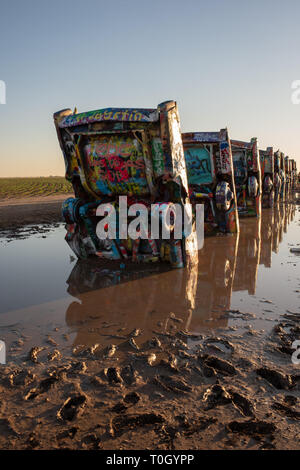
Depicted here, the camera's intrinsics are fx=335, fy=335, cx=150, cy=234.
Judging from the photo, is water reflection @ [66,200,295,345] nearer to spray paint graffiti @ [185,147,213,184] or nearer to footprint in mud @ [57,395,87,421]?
footprint in mud @ [57,395,87,421]

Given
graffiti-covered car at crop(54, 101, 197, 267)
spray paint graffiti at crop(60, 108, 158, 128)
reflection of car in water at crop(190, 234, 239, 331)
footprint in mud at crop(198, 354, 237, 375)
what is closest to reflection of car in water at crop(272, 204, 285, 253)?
reflection of car in water at crop(190, 234, 239, 331)

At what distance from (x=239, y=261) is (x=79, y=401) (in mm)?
3772

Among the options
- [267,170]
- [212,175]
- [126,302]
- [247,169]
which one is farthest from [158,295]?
[267,170]

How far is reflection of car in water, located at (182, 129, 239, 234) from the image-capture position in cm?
654

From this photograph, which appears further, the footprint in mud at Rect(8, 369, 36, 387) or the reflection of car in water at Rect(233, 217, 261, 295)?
the reflection of car in water at Rect(233, 217, 261, 295)

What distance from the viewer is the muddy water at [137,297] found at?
2912 millimetres

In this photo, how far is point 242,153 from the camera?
9.23m

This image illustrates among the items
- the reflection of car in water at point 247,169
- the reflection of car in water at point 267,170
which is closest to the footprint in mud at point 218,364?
the reflection of car in water at point 247,169

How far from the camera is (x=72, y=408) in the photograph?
191 centimetres

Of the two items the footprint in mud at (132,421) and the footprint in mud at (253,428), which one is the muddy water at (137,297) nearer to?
the footprint in mud at (132,421)

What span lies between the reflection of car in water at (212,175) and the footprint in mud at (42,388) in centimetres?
515

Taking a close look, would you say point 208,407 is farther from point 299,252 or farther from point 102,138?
point 299,252

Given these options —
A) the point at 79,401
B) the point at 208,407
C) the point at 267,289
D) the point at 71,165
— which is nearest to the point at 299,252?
the point at 267,289
